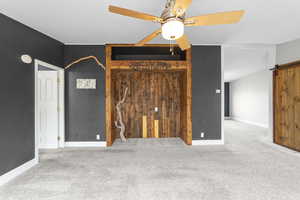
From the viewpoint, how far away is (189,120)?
4.70m

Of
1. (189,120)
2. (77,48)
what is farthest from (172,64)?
(77,48)

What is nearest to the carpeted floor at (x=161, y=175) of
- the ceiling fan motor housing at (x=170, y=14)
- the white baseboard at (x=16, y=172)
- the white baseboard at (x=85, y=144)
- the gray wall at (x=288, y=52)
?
the white baseboard at (x=16, y=172)

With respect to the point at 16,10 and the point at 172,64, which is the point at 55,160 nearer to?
the point at 16,10

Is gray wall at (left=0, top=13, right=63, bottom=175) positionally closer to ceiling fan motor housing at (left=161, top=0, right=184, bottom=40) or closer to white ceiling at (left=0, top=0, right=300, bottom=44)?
white ceiling at (left=0, top=0, right=300, bottom=44)

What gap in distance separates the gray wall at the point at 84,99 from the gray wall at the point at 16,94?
42.4 inches

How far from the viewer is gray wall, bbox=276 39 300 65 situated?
427cm

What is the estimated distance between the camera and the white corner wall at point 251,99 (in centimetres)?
822

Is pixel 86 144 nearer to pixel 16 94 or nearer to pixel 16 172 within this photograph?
pixel 16 172

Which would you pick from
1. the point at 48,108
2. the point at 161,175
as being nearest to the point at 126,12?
the point at 161,175

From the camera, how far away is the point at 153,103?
19.1 ft

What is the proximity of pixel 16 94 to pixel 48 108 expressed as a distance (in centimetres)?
150

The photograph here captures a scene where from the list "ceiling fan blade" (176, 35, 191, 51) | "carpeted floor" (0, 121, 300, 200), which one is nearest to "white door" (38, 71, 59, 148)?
"carpeted floor" (0, 121, 300, 200)

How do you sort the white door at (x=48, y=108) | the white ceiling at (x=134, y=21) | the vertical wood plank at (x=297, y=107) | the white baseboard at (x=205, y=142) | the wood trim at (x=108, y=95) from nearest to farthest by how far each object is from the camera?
the white ceiling at (x=134, y=21)
the vertical wood plank at (x=297, y=107)
the white door at (x=48, y=108)
the wood trim at (x=108, y=95)
the white baseboard at (x=205, y=142)

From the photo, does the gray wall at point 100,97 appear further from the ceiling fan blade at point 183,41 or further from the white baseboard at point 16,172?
the ceiling fan blade at point 183,41
